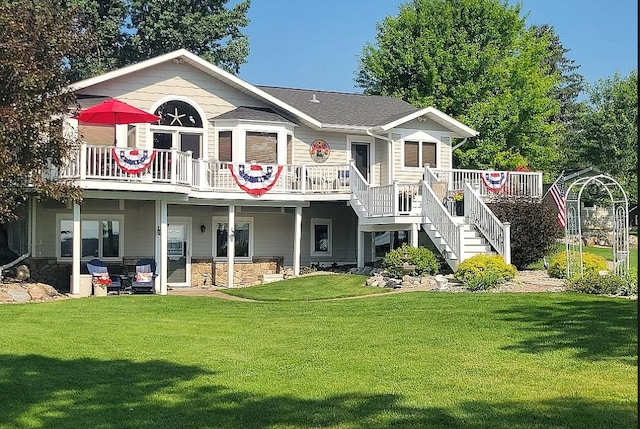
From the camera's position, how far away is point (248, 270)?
80.1 feet

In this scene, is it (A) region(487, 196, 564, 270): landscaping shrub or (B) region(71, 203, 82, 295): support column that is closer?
(B) region(71, 203, 82, 295): support column

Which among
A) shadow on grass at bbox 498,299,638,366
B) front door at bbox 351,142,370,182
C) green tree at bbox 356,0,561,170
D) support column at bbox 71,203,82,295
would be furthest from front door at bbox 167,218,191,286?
green tree at bbox 356,0,561,170

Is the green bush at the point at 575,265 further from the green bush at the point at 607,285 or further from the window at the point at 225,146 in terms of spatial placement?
the window at the point at 225,146

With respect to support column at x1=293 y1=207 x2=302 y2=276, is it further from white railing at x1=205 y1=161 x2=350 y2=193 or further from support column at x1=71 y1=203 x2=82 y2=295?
support column at x1=71 y1=203 x2=82 y2=295

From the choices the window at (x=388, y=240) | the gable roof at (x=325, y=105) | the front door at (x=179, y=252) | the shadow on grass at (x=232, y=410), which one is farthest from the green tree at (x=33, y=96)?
the window at (x=388, y=240)

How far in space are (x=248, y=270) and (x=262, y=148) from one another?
3850 mm

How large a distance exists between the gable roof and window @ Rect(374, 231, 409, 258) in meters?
3.46

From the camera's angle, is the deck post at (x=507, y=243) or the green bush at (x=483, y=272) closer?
the green bush at (x=483, y=272)

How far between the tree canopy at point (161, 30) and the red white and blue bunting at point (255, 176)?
1955 cm

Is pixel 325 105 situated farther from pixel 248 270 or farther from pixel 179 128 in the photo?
pixel 248 270

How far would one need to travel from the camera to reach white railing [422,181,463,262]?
19453mm

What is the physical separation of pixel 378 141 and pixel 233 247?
645 centimetres

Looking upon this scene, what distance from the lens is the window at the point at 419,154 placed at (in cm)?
2567

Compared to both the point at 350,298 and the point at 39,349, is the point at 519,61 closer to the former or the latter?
the point at 350,298
